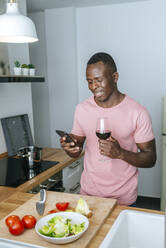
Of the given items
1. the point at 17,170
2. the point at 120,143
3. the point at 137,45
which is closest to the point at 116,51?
the point at 137,45

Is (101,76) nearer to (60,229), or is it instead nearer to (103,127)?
(103,127)

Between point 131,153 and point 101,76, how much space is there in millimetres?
454

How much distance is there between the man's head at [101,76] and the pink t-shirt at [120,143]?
0.11 m

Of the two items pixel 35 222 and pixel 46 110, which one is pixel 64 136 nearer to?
pixel 35 222

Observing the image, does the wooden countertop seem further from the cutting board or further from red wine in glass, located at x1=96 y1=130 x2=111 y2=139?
red wine in glass, located at x1=96 y1=130 x2=111 y2=139

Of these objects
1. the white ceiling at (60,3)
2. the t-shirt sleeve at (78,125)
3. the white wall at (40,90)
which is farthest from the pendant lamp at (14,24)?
the white wall at (40,90)

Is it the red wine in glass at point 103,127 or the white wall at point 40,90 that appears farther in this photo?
the white wall at point 40,90

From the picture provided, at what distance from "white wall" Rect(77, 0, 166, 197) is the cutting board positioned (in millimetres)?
2214

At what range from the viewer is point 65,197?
1501 mm

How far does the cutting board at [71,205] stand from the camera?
3.66 ft

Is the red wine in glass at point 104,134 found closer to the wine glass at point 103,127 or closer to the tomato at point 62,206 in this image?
the wine glass at point 103,127

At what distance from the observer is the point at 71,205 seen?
1.42 meters

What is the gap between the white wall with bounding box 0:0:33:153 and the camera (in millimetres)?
2592

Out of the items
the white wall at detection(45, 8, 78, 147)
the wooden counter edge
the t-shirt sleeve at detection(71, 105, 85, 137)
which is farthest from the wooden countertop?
the white wall at detection(45, 8, 78, 147)
